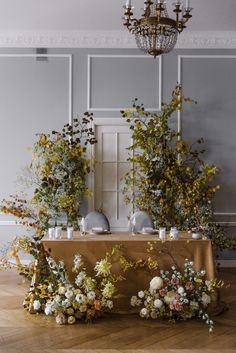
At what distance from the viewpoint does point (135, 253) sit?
4910 millimetres

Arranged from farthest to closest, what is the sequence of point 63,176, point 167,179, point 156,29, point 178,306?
1. point 63,176
2. point 167,179
3. point 178,306
4. point 156,29

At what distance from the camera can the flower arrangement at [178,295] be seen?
4.70 m

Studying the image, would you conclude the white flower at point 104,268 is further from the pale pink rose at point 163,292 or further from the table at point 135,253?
the pale pink rose at point 163,292

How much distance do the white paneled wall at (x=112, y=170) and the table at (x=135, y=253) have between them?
243 centimetres

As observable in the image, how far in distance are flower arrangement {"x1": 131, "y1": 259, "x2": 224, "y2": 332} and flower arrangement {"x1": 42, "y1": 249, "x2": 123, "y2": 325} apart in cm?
32

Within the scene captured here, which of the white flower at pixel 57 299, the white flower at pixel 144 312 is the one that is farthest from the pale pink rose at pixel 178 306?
the white flower at pixel 57 299

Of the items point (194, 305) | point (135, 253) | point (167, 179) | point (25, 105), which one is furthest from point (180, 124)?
point (194, 305)

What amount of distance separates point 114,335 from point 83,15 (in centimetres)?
394

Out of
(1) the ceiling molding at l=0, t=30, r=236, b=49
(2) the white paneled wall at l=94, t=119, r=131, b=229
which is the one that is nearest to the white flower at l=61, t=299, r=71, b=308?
(2) the white paneled wall at l=94, t=119, r=131, b=229

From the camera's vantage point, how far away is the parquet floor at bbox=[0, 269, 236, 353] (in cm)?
405

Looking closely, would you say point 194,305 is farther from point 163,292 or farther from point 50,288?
point 50,288

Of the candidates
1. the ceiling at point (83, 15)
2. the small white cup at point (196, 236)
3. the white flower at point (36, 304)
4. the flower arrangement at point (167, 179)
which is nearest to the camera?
the white flower at point (36, 304)

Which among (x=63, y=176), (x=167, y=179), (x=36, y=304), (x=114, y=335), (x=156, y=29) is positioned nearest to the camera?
(x=156, y=29)

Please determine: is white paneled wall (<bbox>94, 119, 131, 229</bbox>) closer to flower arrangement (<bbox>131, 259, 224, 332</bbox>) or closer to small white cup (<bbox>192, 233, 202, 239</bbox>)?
small white cup (<bbox>192, 233, 202, 239</bbox>)
